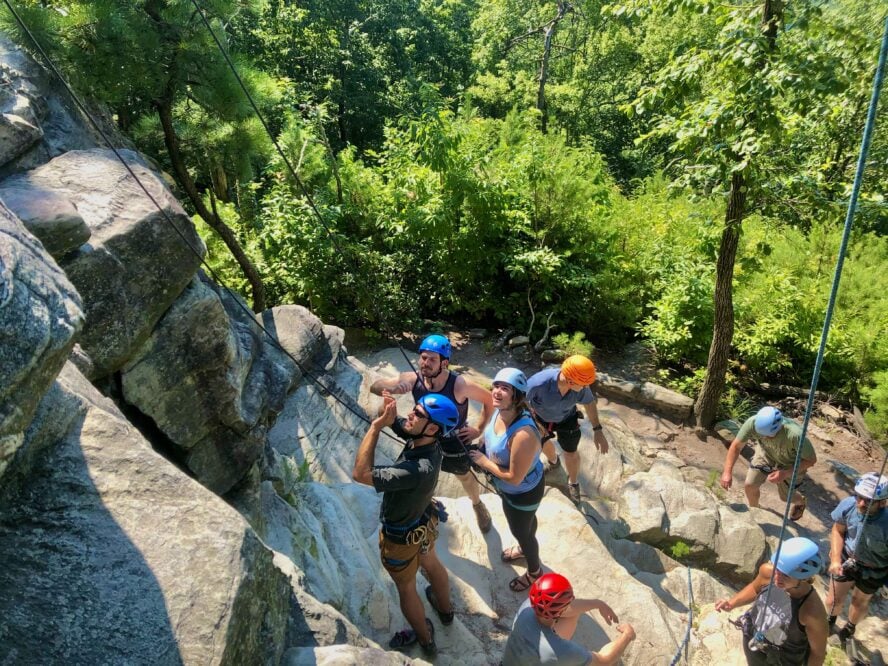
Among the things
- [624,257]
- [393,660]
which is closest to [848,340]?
[624,257]

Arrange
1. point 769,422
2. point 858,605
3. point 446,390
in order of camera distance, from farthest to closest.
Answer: point 769,422, point 858,605, point 446,390

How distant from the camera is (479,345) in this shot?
10.7 m

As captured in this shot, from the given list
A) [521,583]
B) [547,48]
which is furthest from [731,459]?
[547,48]

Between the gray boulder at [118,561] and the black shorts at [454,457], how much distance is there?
73.1 inches

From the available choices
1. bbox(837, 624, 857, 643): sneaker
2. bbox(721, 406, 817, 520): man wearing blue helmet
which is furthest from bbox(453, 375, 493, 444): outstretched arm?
bbox(837, 624, 857, 643): sneaker

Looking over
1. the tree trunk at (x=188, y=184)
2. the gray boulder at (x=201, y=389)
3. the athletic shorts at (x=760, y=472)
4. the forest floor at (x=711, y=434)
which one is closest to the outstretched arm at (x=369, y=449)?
the gray boulder at (x=201, y=389)

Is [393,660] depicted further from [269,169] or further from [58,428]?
[269,169]

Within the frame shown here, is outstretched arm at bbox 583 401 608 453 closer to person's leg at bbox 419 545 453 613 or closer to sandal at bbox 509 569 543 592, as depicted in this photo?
sandal at bbox 509 569 543 592

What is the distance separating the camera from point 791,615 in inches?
145

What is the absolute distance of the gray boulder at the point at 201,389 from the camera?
4.12m

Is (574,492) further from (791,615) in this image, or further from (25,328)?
(25,328)

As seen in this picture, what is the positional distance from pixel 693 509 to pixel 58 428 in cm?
616

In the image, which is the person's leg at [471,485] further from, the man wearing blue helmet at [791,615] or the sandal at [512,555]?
the man wearing blue helmet at [791,615]

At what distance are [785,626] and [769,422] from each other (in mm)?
2363
